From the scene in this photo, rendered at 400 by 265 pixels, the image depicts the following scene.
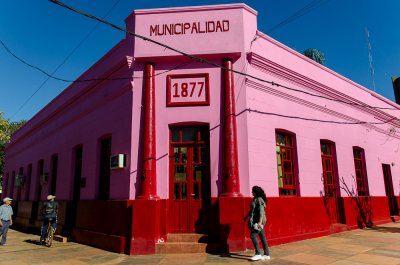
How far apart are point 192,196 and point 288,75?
5.17 metres

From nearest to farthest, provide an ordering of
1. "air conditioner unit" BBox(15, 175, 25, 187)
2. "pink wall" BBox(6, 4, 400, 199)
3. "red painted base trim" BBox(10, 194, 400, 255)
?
"red painted base trim" BBox(10, 194, 400, 255) → "pink wall" BBox(6, 4, 400, 199) → "air conditioner unit" BBox(15, 175, 25, 187)

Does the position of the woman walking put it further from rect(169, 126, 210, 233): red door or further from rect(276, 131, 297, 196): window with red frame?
rect(276, 131, 297, 196): window with red frame

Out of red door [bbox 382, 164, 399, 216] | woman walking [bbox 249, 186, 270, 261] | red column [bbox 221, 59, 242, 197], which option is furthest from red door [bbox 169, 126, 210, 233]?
red door [bbox 382, 164, 399, 216]

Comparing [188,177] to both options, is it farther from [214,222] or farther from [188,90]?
[188,90]

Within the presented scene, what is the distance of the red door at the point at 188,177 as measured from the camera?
28.4ft

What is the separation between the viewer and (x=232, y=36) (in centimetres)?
952

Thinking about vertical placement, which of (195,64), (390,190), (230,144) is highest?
(195,64)

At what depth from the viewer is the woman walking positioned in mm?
7064

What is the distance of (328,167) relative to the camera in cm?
1170

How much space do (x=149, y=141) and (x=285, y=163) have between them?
4335mm

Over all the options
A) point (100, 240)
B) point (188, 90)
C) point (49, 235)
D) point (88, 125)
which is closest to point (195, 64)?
point (188, 90)

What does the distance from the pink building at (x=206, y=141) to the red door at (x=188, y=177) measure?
28mm

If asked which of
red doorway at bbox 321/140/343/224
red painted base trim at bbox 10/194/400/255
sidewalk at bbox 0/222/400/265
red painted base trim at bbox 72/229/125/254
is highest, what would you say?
red doorway at bbox 321/140/343/224

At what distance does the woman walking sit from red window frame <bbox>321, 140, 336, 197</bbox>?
481 cm
